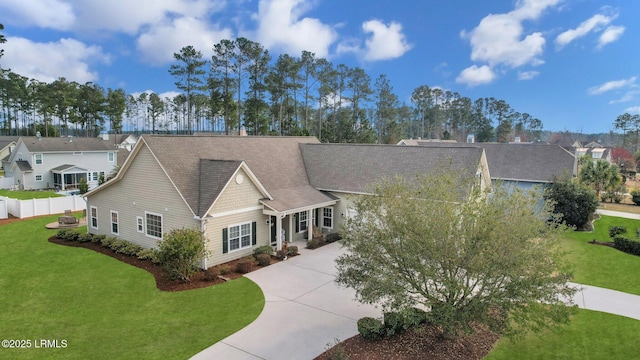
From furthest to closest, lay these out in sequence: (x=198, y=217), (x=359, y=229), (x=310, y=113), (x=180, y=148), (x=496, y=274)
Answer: (x=310, y=113) → (x=180, y=148) → (x=198, y=217) → (x=359, y=229) → (x=496, y=274)

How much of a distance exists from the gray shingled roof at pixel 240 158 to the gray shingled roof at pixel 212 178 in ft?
0.95

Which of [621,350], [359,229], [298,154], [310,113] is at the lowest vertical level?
[621,350]

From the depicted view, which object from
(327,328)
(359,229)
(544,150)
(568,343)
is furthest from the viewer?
(544,150)

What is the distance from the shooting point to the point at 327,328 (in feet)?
39.4

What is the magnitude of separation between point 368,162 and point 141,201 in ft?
47.6

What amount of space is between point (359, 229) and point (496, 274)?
11.6 ft

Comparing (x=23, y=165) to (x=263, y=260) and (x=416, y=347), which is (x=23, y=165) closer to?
(x=263, y=260)

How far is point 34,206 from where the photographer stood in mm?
28594

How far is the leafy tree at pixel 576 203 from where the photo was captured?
25703 mm

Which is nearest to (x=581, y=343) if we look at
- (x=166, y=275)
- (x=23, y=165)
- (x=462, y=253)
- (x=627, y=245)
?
(x=462, y=253)

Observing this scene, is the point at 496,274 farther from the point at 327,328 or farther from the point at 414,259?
the point at 327,328

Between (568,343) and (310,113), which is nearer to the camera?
(568,343)

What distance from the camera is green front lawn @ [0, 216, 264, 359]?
10.9 metres

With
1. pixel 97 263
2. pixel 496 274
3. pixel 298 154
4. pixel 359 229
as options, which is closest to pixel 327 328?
pixel 359 229
